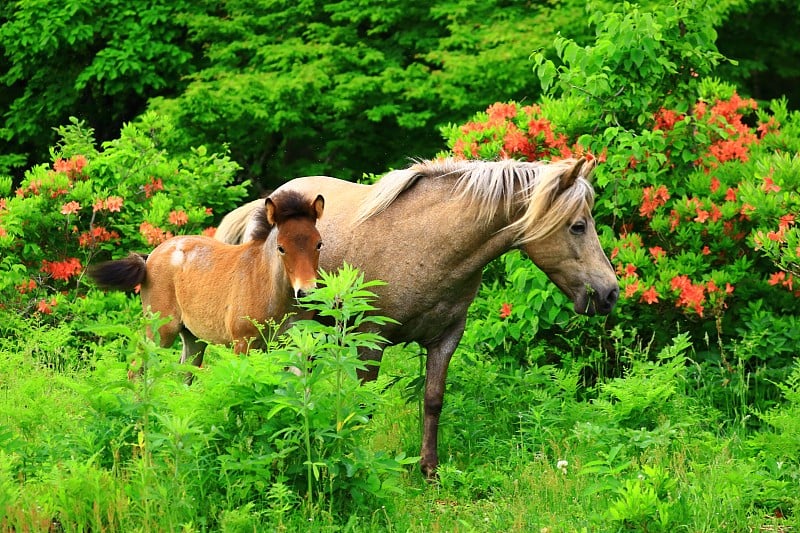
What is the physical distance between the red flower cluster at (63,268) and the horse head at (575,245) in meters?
5.56

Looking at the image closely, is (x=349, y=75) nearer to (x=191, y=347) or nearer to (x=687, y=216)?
(x=191, y=347)

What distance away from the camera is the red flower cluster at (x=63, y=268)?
10250 millimetres

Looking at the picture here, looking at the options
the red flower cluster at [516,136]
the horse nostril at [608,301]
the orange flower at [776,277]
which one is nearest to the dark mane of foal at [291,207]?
the horse nostril at [608,301]

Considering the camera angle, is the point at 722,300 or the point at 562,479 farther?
the point at 722,300

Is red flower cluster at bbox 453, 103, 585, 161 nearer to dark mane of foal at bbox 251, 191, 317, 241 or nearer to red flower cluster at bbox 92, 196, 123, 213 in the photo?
dark mane of foal at bbox 251, 191, 317, 241

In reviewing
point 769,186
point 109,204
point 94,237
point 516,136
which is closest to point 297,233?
point 516,136

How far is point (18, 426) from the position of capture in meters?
5.59

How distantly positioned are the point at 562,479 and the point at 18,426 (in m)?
3.05

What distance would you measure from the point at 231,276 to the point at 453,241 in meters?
1.82

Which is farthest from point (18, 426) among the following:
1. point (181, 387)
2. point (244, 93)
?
point (244, 93)

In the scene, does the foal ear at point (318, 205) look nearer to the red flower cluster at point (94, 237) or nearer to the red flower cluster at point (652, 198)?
the red flower cluster at point (652, 198)

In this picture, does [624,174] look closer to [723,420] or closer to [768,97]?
[723,420]

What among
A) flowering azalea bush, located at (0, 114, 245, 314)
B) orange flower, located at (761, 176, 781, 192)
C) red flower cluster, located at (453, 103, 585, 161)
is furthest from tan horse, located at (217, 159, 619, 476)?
flowering azalea bush, located at (0, 114, 245, 314)

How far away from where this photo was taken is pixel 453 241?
6406 millimetres
